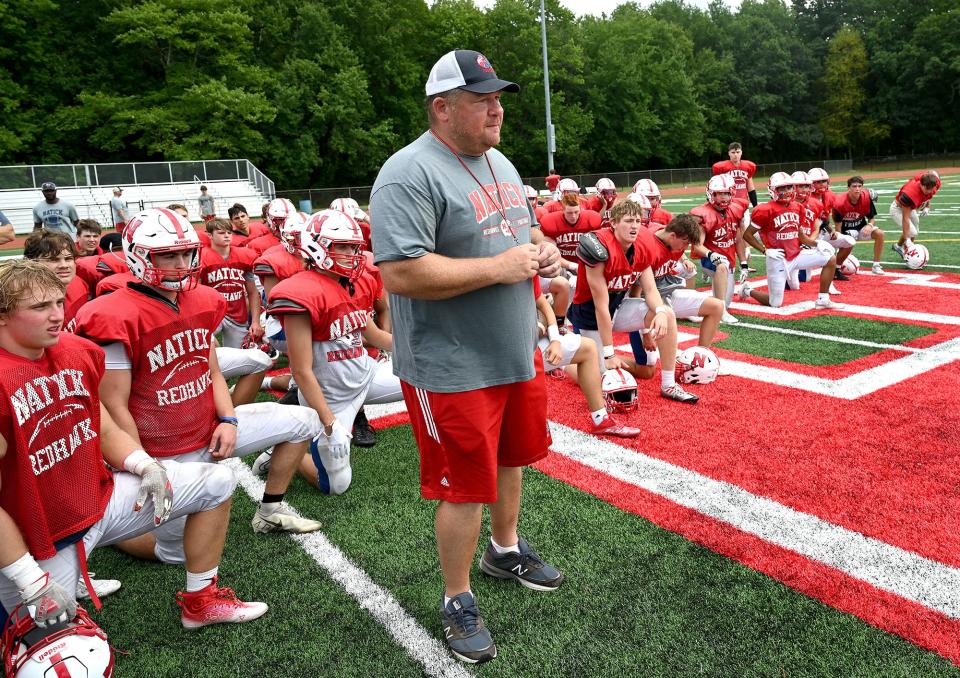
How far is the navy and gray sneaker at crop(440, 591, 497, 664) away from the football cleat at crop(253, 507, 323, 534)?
4.46ft

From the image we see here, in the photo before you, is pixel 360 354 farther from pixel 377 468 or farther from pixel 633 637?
pixel 633 637

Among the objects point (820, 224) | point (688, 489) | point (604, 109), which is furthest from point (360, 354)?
point (604, 109)

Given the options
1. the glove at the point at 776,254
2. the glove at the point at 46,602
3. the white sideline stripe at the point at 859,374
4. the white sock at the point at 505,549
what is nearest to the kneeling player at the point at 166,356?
the glove at the point at 46,602

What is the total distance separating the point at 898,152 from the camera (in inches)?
2400

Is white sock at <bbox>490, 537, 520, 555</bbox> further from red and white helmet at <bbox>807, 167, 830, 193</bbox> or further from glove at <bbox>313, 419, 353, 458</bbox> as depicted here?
red and white helmet at <bbox>807, 167, 830, 193</bbox>

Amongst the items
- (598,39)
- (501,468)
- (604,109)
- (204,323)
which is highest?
(598,39)

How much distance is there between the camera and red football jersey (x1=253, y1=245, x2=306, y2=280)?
6603mm

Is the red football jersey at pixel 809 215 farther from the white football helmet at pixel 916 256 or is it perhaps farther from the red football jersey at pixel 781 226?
the white football helmet at pixel 916 256

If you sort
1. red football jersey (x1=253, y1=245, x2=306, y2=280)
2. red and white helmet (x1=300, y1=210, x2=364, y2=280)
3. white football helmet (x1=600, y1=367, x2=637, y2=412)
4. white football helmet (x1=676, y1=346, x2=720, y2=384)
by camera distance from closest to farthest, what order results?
red and white helmet (x1=300, y1=210, x2=364, y2=280), white football helmet (x1=600, y1=367, x2=637, y2=412), white football helmet (x1=676, y1=346, x2=720, y2=384), red football jersey (x1=253, y1=245, x2=306, y2=280)

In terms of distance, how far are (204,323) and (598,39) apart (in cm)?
5806

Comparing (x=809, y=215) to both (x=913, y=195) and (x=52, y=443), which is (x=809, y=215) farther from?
(x=52, y=443)

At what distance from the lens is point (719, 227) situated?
9.12 metres

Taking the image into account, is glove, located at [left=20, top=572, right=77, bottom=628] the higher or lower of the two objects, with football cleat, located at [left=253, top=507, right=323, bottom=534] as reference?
higher

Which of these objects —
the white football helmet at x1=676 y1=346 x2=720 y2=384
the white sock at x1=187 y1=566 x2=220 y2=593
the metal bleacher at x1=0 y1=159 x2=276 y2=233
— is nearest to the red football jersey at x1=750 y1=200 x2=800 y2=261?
the white football helmet at x1=676 y1=346 x2=720 y2=384
